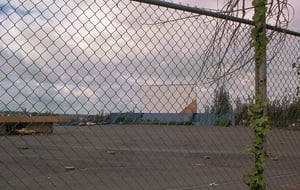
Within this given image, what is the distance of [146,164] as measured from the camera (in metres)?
10.7

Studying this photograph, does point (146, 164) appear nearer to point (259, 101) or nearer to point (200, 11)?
point (200, 11)

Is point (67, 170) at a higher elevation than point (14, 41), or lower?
lower

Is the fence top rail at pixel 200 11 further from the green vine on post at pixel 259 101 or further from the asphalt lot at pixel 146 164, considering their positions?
the asphalt lot at pixel 146 164

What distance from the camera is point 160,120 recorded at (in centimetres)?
486

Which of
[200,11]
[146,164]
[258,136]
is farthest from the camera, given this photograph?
[146,164]

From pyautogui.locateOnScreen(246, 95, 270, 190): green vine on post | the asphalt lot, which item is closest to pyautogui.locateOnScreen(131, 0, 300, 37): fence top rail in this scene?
pyautogui.locateOnScreen(246, 95, 270, 190): green vine on post

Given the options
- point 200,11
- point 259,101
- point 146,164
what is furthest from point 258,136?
point 146,164

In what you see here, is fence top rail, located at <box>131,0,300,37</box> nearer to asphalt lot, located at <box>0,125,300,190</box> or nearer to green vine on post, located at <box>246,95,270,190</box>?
green vine on post, located at <box>246,95,270,190</box>

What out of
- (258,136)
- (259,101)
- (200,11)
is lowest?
(258,136)

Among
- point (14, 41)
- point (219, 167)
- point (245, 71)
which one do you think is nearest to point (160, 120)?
point (245, 71)

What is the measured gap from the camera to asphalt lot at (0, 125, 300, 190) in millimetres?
7230

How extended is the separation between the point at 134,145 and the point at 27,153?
325 cm

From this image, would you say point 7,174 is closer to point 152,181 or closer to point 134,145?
point 152,181

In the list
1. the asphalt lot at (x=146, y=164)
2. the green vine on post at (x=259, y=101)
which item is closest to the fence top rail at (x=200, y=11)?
the green vine on post at (x=259, y=101)
